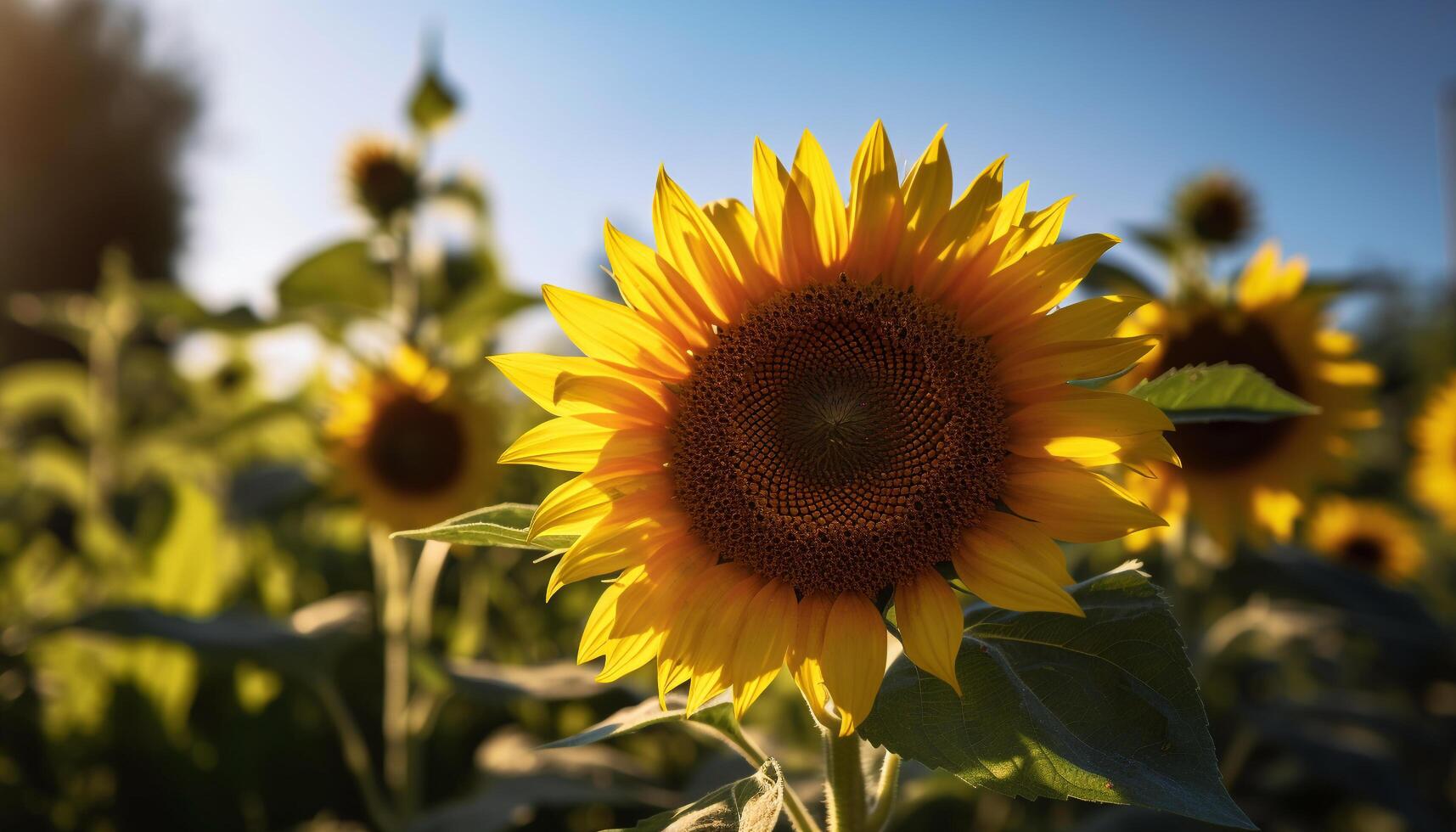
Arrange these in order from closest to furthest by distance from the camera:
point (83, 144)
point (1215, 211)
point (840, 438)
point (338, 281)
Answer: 1. point (840, 438)
2. point (338, 281)
3. point (1215, 211)
4. point (83, 144)

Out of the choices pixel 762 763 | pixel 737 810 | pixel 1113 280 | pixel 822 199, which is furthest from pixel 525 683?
pixel 1113 280

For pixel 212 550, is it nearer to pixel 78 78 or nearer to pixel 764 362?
pixel 764 362

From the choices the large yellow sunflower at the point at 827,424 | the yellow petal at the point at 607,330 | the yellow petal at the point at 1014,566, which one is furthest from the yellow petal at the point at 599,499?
the yellow petal at the point at 1014,566

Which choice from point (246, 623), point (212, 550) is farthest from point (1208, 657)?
point (212, 550)

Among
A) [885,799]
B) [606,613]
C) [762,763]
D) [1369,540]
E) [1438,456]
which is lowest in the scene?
[1369,540]

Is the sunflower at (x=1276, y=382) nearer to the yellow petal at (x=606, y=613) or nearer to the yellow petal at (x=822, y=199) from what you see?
the yellow petal at (x=822, y=199)

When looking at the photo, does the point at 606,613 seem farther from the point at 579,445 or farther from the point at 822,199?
the point at 822,199

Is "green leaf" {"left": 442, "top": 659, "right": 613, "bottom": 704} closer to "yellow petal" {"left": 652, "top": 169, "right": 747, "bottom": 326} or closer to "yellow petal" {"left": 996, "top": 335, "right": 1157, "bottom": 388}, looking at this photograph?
"yellow petal" {"left": 652, "top": 169, "right": 747, "bottom": 326}
